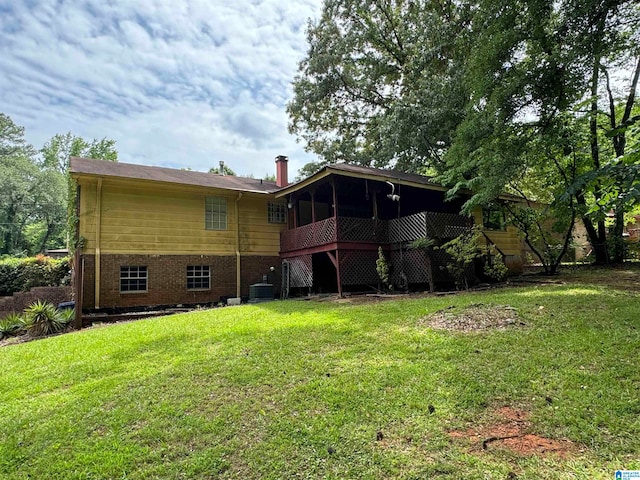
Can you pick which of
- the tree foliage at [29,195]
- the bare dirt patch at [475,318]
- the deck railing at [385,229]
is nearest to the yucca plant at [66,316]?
the deck railing at [385,229]

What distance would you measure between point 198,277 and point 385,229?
7.30 metres

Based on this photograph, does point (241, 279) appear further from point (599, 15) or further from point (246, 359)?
point (599, 15)

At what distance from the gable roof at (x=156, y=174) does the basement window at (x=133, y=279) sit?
320cm

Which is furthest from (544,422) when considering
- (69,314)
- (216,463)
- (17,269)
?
(17,269)

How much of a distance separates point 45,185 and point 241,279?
112 ft

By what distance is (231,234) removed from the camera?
15.1 meters

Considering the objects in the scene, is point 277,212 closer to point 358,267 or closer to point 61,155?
point 358,267

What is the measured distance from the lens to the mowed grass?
307cm

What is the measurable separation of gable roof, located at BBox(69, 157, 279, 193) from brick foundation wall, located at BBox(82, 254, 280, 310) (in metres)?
2.74

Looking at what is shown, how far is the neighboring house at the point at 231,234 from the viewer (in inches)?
499

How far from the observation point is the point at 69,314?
36.0 ft

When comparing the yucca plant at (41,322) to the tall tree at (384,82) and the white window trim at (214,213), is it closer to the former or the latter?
the white window trim at (214,213)

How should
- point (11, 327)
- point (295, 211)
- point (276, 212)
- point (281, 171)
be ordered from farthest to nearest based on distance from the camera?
point (281, 171), point (276, 212), point (295, 211), point (11, 327)

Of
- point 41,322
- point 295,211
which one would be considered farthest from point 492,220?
point 41,322
